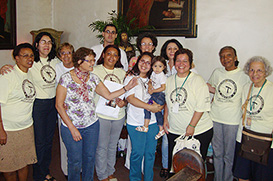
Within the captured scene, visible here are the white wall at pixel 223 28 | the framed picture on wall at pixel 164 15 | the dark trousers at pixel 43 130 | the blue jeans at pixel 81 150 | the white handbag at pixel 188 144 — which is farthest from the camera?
the framed picture on wall at pixel 164 15

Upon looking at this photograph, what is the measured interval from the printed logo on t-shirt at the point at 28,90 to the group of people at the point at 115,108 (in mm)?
13

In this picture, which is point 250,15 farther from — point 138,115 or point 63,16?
point 63,16

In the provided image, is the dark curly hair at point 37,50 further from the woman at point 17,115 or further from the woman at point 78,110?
the woman at point 78,110

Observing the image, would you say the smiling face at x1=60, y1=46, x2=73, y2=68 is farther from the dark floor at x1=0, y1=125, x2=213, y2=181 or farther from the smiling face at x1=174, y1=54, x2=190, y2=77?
the dark floor at x1=0, y1=125, x2=213, y2=181

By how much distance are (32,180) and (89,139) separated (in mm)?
1390

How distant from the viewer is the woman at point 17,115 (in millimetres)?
2434

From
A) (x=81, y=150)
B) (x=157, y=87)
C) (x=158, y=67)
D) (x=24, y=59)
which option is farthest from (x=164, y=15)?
(x=81, y=150)

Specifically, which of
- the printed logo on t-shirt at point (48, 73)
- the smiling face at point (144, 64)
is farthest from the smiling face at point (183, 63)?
the printed logo on t-shirt at point (48, 73)

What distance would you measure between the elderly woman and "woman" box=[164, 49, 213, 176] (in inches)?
18.1

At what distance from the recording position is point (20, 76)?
8.34 feet

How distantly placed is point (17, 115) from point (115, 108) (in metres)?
1.07

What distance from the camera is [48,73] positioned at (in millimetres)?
2984

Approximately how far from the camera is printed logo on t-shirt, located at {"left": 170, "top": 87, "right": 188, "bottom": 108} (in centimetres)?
253

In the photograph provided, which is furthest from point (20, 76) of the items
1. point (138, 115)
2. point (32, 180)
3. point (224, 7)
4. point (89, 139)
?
point (224, 7)
